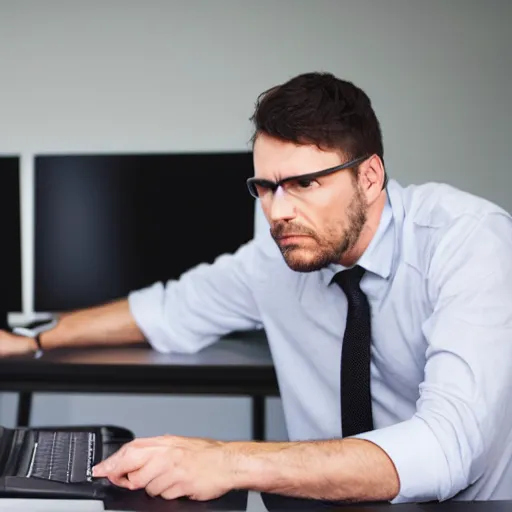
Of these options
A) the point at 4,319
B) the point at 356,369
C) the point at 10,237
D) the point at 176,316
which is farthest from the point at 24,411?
the point at 356,369

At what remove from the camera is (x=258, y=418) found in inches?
102

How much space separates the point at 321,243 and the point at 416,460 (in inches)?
17.9

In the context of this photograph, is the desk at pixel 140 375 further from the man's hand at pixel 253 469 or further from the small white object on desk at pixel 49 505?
the small white object on desk at pixel 49 505

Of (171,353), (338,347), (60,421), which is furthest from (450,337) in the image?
(60,421)

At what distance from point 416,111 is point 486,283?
63.5 inches

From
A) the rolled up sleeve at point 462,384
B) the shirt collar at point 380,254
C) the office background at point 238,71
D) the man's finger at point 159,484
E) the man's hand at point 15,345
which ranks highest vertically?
the office background at point 238,71

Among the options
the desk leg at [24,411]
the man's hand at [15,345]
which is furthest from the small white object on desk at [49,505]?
the desk leg at [24,411]

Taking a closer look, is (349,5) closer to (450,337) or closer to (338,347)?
(338,347)

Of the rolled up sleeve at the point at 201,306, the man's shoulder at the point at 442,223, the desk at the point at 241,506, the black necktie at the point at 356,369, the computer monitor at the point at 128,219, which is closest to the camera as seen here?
the desk at the point at 241,506

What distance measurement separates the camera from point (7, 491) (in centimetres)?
91

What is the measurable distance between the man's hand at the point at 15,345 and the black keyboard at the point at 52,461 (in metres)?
0.77

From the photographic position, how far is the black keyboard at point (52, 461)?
0.92 m

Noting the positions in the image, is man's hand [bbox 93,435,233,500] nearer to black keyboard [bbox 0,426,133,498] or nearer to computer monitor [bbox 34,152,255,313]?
black keyboard [bbox 0,426,133,498]

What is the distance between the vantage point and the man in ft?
3.23
